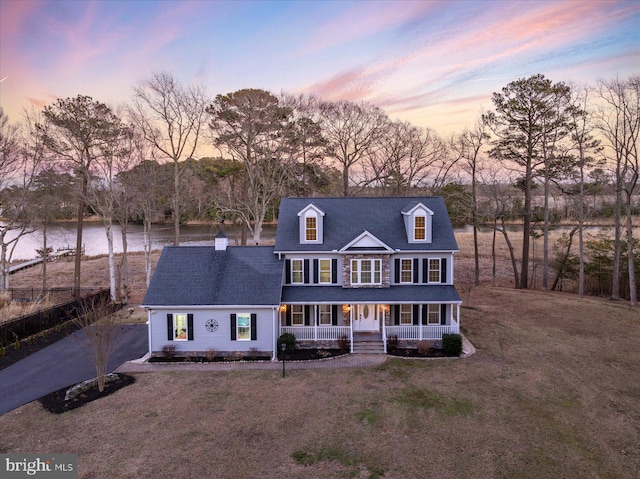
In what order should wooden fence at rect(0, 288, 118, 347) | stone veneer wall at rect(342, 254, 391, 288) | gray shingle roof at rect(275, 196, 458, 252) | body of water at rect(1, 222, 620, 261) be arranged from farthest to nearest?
body of water at rect(1, 222, 620, 261) < gray shingle roof at rect(275, 196, 458, 252) < stone veneer wall at rect(342, 254, 391, 288) < wooden fence at rect(0, 288, 118, 347)

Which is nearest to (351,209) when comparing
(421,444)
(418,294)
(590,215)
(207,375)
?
(418,294)

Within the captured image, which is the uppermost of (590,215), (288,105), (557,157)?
(288,105)

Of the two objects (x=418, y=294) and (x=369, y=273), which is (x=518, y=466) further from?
(x=369, y=273)

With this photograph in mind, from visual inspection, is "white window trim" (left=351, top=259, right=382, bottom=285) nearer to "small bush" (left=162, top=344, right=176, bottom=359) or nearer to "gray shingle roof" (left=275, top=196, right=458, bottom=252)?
"gray shingle roof" (left=275, top=196, right=458, bottom=252)

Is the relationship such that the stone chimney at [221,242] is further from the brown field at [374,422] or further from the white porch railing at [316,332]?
the brown field at [374,422]

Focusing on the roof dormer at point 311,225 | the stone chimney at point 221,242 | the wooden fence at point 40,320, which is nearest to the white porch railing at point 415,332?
the roof dormer at point 311,225

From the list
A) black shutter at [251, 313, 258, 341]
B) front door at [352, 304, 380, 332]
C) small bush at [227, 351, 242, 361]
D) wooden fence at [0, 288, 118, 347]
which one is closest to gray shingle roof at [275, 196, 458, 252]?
front door at [352, 304, 380, 332]
